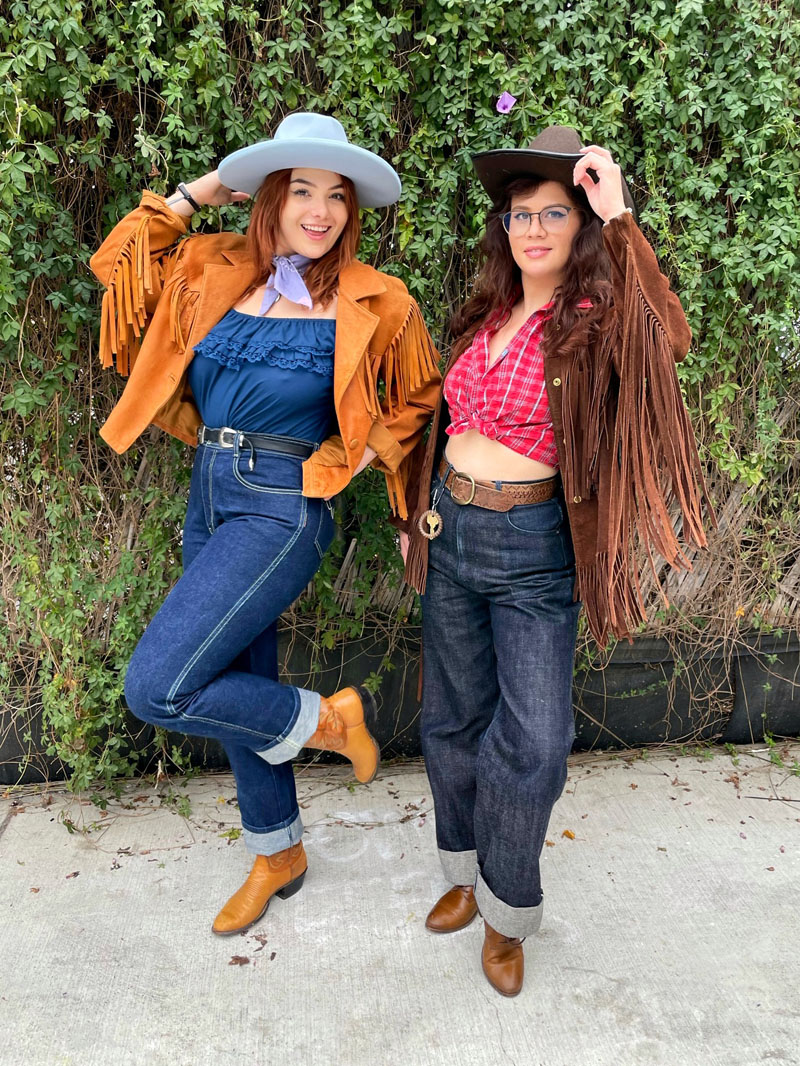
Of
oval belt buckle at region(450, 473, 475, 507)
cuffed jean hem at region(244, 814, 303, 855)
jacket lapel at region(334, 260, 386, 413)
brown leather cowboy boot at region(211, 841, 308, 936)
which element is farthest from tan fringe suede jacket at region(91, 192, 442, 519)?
brown leather cowboy boot at region(211, 841, 308, 936)

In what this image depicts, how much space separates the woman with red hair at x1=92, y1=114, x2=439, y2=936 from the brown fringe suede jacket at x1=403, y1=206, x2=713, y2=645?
1.85ft

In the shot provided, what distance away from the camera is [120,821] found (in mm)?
3189

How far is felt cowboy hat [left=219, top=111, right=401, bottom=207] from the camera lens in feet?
7.45

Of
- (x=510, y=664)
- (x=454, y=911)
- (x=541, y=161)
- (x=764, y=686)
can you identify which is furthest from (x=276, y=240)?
(x=764, y=686)

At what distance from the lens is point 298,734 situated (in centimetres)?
251

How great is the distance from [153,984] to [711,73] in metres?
3.27

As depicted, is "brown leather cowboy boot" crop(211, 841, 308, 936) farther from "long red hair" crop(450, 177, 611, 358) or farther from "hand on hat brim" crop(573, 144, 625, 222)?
"hand on hat brim" crop(573, 144, 625, 222)

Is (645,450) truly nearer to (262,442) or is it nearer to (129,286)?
(262,442)

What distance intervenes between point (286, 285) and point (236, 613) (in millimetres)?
889

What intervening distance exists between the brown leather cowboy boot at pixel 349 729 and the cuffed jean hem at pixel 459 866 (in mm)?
339

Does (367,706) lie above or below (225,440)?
below

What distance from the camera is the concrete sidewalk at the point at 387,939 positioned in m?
2.25

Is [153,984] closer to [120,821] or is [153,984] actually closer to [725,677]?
[120,821]

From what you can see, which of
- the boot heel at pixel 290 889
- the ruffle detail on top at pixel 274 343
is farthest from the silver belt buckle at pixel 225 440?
the boot heel at pixel 290 889
